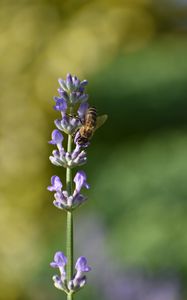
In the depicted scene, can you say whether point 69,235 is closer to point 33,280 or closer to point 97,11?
point 33,280

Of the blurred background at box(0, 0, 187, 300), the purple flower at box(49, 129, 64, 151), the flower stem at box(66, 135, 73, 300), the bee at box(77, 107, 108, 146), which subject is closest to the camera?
the flower stem at box(66, 135, 73, 300)

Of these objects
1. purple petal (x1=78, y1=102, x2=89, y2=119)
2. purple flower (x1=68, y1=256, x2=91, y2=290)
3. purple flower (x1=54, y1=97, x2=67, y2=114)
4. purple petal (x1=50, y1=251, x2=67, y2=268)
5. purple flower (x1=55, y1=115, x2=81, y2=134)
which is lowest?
purple flower (x1=68, y1=256, x2=91, y2=290)

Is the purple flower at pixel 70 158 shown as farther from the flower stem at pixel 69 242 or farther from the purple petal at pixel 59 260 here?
the purple petal at pixel 59 260

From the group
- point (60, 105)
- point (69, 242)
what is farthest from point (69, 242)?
point (60, 105)

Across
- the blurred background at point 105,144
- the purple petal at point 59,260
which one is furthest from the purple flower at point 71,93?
the blurred background at point 105,144

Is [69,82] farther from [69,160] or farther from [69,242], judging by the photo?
[69,242]

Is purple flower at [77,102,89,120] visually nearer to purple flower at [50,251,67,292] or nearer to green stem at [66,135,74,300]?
green stem at [66,135,74,300]

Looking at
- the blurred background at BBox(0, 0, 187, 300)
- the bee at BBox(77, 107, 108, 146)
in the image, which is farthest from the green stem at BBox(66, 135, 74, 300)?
the blurred background at BBox(0, 0, 187, 300)
